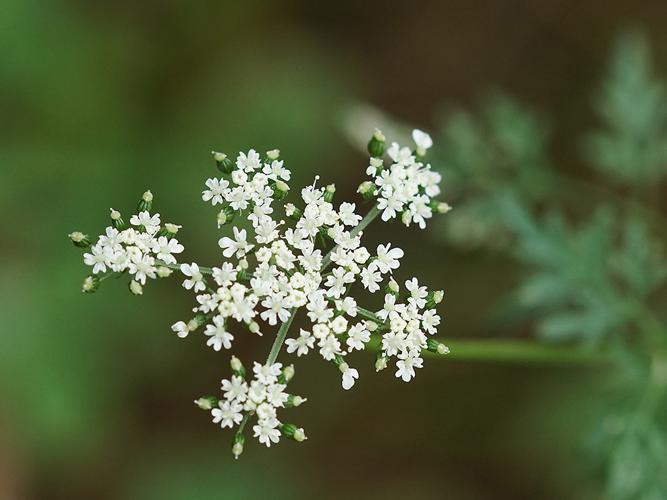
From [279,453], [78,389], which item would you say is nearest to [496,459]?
[279,453]

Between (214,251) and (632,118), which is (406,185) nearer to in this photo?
(632,118)

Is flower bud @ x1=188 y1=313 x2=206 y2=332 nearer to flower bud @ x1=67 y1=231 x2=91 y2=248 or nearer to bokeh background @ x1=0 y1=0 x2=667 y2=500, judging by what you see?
flower bud @ x1=67 y1=231 x2=91 y2=248

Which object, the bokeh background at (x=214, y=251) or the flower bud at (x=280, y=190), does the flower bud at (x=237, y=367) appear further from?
the bokeh background at (x=214, y=251)

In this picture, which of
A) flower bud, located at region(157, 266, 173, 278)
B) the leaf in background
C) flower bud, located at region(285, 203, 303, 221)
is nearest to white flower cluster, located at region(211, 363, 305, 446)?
flower bud, located at region(157, 266, 173, 278)

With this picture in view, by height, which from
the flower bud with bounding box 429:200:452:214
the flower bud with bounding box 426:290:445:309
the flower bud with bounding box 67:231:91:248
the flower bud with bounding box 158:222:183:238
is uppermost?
the flower bud with bounding box 429:200:452:214

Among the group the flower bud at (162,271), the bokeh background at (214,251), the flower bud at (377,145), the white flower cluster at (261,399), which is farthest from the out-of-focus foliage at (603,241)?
the flower bud at (162,271)

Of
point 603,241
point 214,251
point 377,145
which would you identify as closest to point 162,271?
point 377,145

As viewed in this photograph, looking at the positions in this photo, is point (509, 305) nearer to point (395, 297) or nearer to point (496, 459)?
point (395, 297)

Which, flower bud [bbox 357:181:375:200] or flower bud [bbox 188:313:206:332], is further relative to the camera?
flower bud [bbox 357:181:375:200]
